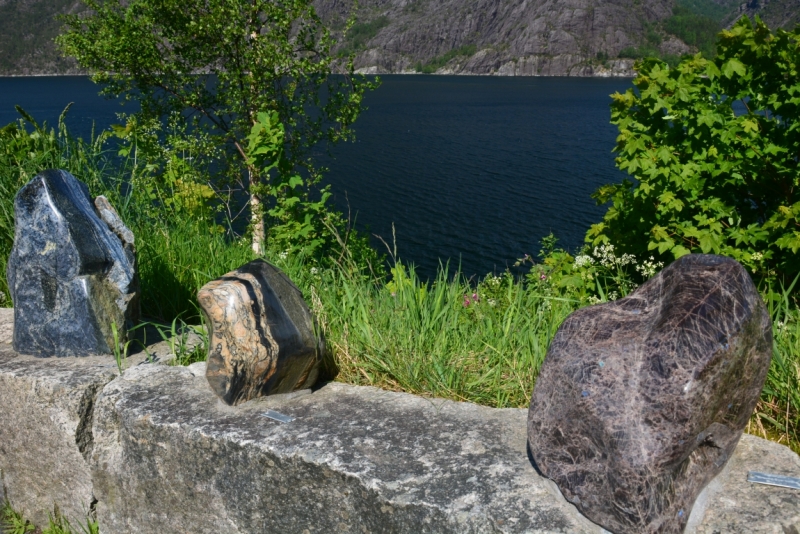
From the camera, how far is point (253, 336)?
2.84 metres

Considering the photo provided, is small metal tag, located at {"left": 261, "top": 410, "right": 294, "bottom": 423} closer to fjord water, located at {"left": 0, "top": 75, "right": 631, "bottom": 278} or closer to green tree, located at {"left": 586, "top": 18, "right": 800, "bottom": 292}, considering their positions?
green tree, located at {"left": 586, "top": 18, "right": 800, "bottom": 292}

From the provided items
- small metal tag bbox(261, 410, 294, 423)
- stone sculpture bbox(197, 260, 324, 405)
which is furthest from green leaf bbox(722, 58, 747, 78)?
small metal tag bbox(261, 410, 294, 423)

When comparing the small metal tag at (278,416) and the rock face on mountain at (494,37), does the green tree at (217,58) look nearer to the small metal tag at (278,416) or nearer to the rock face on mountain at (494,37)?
the small metal tag at (278,416)

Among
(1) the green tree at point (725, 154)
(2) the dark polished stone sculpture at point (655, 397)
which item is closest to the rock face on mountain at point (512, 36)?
(1) the green tree at point (725, 154)

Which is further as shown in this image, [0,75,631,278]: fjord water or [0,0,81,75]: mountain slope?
[0,0,81,75]: mountain slope

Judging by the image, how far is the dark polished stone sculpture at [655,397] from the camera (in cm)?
207

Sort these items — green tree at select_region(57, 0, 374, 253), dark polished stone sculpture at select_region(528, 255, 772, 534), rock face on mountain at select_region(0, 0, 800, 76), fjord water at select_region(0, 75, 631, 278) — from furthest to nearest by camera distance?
1. rock face on mountain at select_region(0, 0, 800, 76)
2. fjord water at select_region(0, 75, 631, 278)
3. green tree at select_region(57, 0, 374, 253)
4. dark polished stone sculpture at select_region(528, 255, 772, 534)

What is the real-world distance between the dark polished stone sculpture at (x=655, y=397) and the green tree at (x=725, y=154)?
9.35ft

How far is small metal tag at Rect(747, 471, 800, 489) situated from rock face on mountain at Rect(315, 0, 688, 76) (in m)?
115

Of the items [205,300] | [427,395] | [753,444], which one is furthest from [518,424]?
[205,300]

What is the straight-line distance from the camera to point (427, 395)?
311 cm

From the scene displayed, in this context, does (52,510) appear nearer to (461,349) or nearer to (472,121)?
(461,349)

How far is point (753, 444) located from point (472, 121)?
4521 centimetres

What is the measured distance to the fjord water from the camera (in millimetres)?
18812
